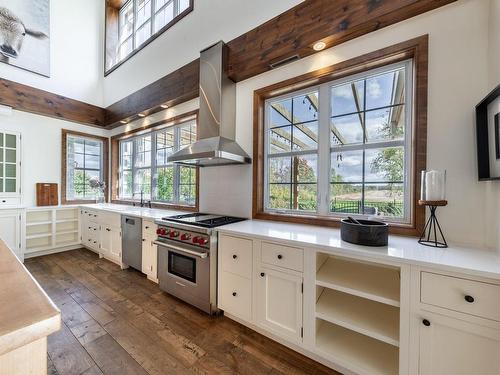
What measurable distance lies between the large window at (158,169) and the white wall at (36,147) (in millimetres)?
1100

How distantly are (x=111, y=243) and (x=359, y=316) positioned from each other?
3558mm

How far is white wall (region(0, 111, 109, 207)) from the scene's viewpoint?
12.4ft

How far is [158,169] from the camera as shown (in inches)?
156

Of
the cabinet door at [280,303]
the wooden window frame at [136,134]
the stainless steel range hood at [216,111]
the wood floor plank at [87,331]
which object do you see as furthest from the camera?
the wooden window frame at [136,134]

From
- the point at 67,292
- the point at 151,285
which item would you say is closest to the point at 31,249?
the point at 67,292

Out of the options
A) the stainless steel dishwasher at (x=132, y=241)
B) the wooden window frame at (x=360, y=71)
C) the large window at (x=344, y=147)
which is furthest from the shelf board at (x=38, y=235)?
the large window at (x=344, y=147)

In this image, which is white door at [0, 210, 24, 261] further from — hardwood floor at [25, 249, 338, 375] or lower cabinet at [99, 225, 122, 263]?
hardwood floor at [25, 249, 338, 375]

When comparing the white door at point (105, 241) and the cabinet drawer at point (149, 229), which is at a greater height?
the cabinet drawer at point (149, 229)

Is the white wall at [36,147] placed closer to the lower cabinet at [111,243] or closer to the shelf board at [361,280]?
the lower cabinet at [111,243]

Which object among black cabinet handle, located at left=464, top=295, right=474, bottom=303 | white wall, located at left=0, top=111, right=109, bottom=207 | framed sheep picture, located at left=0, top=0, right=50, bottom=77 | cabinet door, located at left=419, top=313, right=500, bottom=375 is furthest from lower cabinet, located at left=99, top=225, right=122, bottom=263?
black cabinet handle, located at left=464, top=295, right=474, bottom=303

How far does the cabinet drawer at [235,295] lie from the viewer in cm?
189

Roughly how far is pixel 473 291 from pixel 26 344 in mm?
1766

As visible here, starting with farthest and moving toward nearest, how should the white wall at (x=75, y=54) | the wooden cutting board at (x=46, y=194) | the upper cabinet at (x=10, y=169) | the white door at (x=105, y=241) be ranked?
1. the white wall at (x=75, y=54)
2. the wooden cutting board at (x=46, y=194)
3. the upper cabinet at (x=10, y=169)
4. the white door at (x=105, y=241)

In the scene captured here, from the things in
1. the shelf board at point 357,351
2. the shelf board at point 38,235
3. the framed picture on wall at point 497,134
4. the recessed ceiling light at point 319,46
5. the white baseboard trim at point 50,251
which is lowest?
the white baseboard trim at point 50,251
